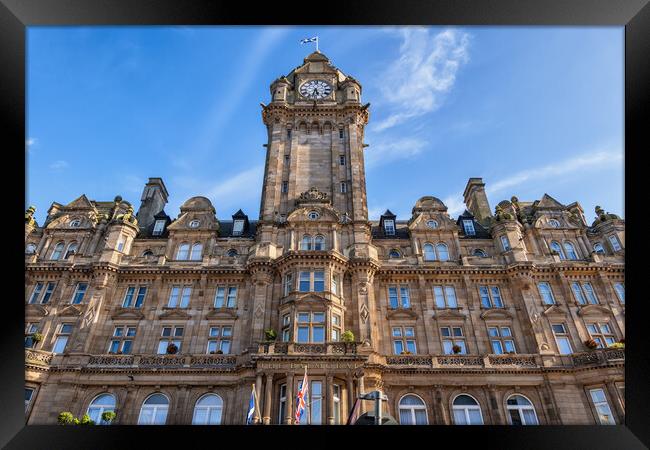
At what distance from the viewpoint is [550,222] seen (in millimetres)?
35344

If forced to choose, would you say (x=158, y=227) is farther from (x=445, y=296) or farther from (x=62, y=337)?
(x=445, y=296)

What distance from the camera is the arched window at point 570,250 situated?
109 ft

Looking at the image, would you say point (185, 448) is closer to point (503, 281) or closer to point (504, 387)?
point (504, 387)

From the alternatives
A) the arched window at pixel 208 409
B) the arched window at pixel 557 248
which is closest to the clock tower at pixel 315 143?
the arched window at pixel 208 409

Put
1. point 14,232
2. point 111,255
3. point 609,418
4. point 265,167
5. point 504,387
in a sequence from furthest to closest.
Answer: point 265,167 < point 111,255 < point 504,387 < point 609,418 < point 14,232

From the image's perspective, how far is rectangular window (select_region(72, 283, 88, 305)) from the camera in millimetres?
30234

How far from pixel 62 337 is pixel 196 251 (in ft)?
34.5

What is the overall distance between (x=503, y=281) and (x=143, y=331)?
2587cm

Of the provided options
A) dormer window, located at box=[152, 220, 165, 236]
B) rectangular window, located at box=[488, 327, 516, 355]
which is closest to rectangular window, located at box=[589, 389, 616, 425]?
rectangular window, located at box=[488, 327, 516, 355]

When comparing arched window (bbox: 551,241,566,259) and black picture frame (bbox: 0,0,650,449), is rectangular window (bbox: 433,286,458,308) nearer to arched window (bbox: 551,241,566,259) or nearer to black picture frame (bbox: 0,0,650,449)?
arched window (bbox: 551,241,566,259)

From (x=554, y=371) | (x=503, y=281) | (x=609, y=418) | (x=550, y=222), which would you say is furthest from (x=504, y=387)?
(x=550, y=222)

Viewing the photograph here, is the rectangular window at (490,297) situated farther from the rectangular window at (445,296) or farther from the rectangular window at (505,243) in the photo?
the rectangular window at (505,243)

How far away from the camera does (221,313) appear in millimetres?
29859

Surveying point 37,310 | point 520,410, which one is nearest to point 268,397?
point 520,410
